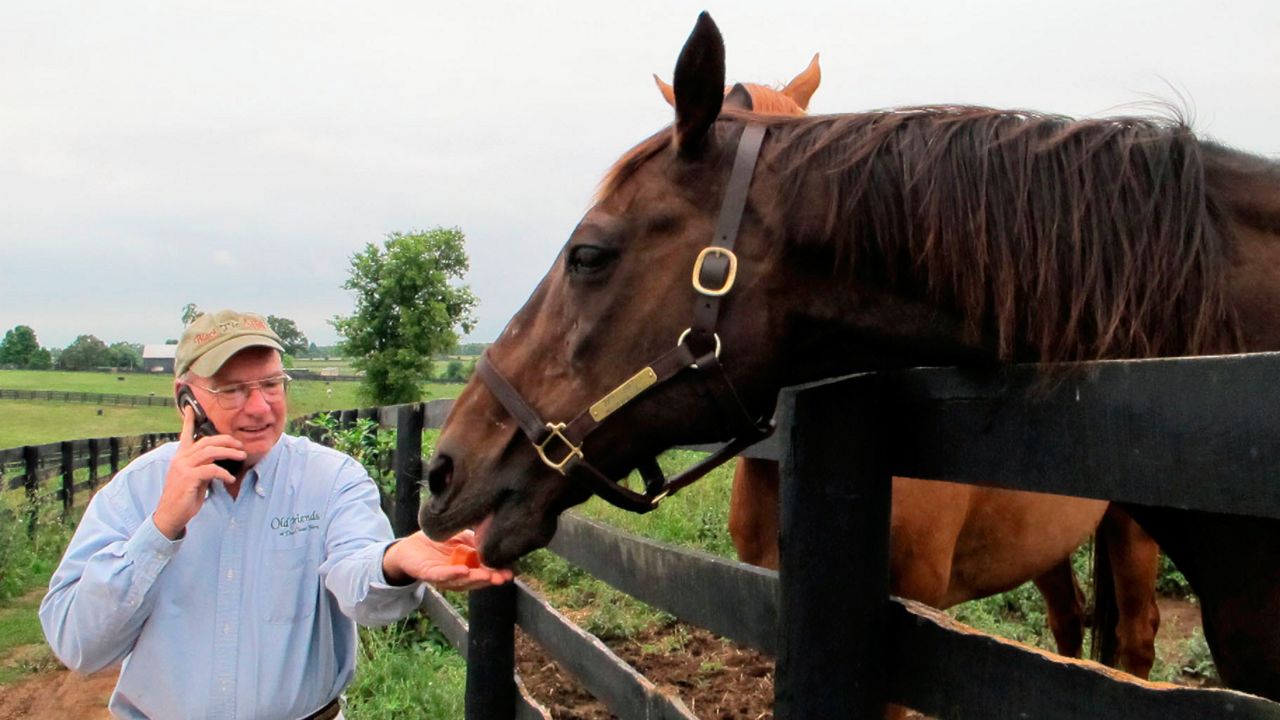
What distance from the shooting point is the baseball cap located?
244cm

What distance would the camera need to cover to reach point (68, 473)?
541 inches

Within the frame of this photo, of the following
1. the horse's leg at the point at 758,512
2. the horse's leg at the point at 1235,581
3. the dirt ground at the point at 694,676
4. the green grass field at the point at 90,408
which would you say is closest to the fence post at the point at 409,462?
the dirt ground at the point at 694,676

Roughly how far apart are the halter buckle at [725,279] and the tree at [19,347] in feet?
202

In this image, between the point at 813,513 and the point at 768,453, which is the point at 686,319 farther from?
the point at 768,453

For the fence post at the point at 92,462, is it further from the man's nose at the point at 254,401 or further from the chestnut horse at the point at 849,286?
the chestnut horse at the point at 849,286

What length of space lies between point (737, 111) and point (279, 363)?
149 centimetres

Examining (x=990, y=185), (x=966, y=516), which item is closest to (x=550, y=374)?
(x=990, y=185)

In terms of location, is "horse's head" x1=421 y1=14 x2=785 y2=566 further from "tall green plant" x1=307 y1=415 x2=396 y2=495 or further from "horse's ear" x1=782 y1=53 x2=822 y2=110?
"tall green plant" x1=307 y1=415 x2=396 y2=495

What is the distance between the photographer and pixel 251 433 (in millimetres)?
2564

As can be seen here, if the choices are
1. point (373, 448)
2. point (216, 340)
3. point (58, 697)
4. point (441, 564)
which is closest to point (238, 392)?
point (216, 340)

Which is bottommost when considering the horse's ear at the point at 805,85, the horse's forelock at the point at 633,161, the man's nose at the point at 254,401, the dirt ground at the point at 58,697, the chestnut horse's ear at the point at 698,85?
the dirt ground at the point at 58,697

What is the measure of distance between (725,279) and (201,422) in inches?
60.4

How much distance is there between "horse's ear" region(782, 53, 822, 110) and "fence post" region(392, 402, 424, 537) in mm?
3031

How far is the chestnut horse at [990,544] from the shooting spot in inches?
131
